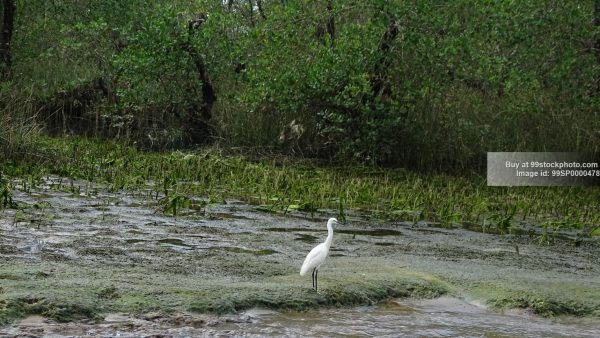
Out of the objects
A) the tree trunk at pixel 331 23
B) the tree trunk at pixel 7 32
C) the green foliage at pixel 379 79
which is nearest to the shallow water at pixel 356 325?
the green foliage at pixel 379 79

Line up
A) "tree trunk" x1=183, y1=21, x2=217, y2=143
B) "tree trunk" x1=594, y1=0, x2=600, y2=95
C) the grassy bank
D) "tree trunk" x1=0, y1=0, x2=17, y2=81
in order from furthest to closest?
"tree trunk" x1=0, y1=0, x2=17, y2=81
"tree trunk" x1=183, y1=21, x2=217, y2=143
"tree trunk" x1=594, y1=0, x2=600, y2=95
the grassy bank

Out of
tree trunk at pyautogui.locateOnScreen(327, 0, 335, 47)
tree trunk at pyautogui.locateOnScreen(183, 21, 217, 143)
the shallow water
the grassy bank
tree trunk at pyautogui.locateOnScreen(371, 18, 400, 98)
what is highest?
tree trunk at pyautogui.locateOnScreen(327, 0, 335, 47)

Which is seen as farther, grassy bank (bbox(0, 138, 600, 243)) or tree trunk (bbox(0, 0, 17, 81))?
tree trunk (bbox(0, 0, 17, 81))

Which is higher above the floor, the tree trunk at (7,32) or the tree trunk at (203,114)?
the tree trunk at (7,32)

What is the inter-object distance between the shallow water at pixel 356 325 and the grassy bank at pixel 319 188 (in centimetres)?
382

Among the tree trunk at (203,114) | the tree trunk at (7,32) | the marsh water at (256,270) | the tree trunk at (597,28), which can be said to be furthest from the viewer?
the tree trunk at (7,32)

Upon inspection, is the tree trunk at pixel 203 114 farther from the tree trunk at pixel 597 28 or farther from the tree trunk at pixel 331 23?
the tree trunk at pixel 597 28

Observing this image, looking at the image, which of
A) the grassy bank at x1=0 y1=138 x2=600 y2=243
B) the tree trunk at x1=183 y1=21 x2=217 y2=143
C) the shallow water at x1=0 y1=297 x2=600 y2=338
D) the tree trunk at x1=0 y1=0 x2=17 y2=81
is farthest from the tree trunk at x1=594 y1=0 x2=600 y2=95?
the tree trunk at x1=0 y1=0 x2=17 y2=81

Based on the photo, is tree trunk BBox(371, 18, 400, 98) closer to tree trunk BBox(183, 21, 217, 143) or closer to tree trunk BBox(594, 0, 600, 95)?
tree trunk BBox(594, 0, 600, 95)

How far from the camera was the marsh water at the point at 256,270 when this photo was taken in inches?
238

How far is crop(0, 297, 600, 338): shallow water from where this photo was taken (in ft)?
18.6

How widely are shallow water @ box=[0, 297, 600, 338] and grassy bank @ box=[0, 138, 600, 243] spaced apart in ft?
12.5

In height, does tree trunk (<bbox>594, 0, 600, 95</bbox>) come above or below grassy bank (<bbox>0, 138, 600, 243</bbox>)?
above

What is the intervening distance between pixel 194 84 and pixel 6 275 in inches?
551
